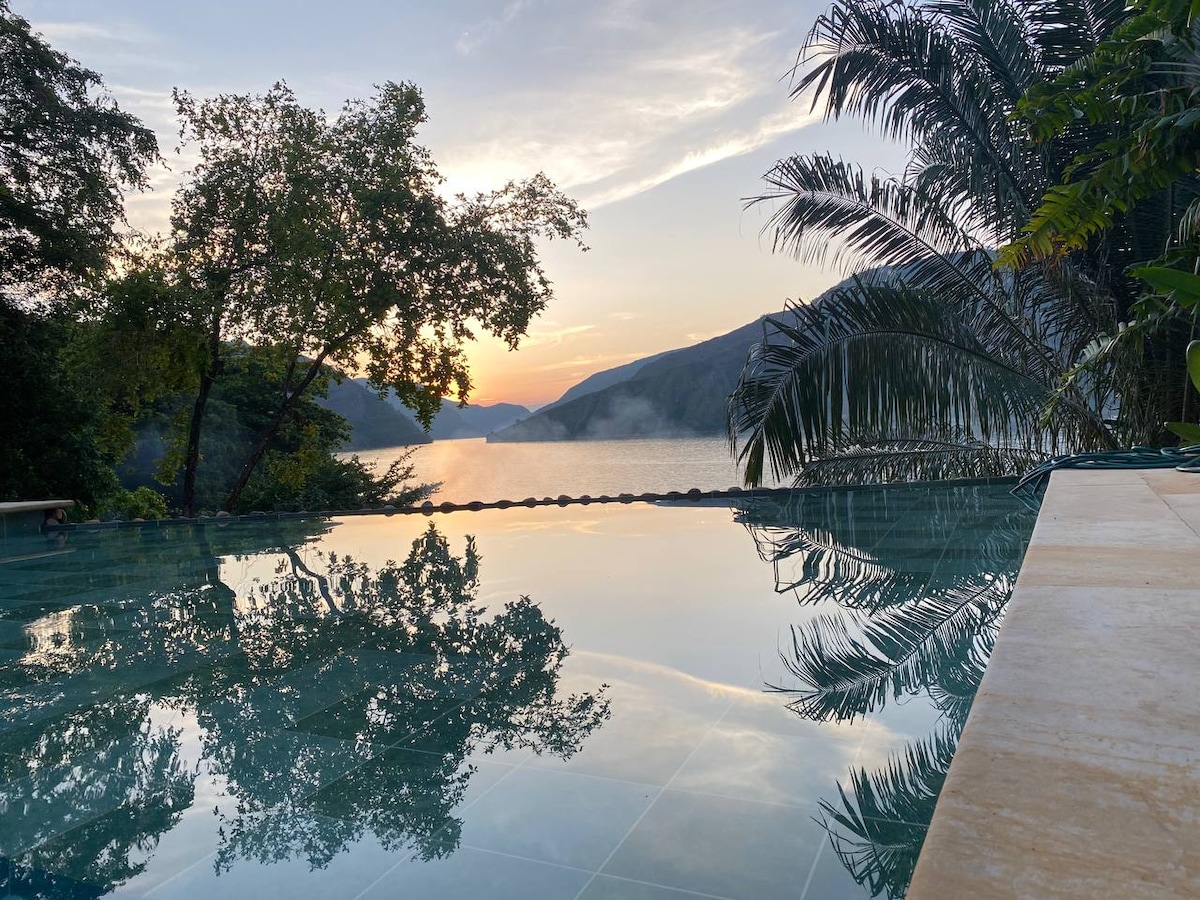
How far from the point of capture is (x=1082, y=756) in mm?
929

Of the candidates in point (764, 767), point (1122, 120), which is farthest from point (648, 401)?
point (764, 767)

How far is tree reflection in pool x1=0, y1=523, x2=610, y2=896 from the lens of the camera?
2.18 m

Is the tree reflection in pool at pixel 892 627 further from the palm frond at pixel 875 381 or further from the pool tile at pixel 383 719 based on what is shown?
the pool tile at pixel 383 719

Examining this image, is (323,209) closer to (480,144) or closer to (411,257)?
(411,257)

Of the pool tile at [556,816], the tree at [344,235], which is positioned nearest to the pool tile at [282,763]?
the pool tile at [556,816]

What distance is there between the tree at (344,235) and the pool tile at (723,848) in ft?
47.6

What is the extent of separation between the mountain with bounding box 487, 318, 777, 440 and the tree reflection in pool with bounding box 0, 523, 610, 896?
52396mm

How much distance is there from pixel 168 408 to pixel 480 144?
42.7 feet

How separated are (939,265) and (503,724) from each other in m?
7.18

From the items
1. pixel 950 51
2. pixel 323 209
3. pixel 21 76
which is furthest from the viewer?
pixel 323 209

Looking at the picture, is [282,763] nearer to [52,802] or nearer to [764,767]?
[52,802]

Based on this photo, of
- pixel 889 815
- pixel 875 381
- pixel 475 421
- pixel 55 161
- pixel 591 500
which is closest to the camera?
pixel 889 815

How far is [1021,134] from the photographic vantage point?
651 centimetres

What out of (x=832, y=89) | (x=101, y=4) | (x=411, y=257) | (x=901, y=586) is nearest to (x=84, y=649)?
(x=901, y=586)
